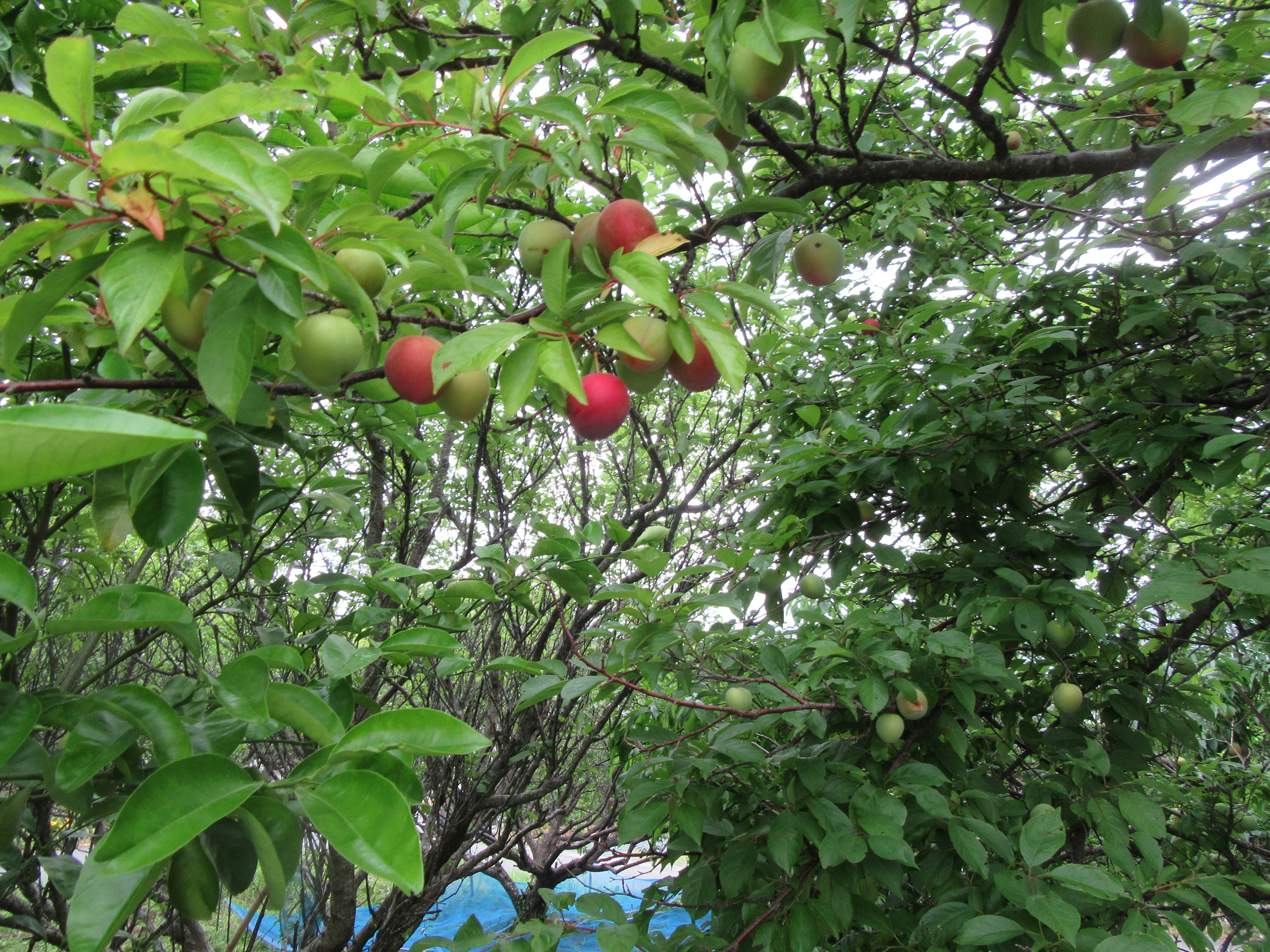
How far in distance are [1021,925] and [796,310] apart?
298 cm

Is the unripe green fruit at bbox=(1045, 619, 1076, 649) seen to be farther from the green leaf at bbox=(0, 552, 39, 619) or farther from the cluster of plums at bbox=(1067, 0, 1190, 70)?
the green leaf at bbox=(0, 552, 39, 619)

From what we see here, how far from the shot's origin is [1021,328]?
2400 millimetres

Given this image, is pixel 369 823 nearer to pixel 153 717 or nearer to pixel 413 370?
pixel 153 717

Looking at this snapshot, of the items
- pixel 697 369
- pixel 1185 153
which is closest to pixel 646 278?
pixel 697 369

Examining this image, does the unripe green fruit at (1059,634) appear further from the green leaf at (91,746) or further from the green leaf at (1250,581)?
the green leaf at (91,746)

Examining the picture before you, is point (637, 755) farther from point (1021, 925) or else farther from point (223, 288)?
point (223, 288)

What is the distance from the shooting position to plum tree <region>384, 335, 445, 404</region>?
1124mm

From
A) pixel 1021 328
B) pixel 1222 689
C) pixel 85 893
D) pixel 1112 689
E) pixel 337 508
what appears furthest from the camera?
pixel 1222 689

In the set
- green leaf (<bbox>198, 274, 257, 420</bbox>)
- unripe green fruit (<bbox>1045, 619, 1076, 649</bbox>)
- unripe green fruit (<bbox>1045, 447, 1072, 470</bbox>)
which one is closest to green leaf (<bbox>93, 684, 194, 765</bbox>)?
green leaf (<bbox>198, 274, 257, 420</bbox>)

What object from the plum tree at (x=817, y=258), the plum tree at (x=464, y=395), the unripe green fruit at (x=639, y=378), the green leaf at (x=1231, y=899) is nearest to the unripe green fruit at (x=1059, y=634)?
the green leaf at (x=1231, y=899)

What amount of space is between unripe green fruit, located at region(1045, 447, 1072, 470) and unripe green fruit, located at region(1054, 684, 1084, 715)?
0.82 meters

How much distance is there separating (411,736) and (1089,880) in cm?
149

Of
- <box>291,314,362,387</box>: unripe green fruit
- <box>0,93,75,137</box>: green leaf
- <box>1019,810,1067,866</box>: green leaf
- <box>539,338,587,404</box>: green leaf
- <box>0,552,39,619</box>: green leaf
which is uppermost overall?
<box>0,93,75,137</box>: green leaf

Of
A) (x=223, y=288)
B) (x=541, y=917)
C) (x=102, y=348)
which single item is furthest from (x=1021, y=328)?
(x=541, y=917)
